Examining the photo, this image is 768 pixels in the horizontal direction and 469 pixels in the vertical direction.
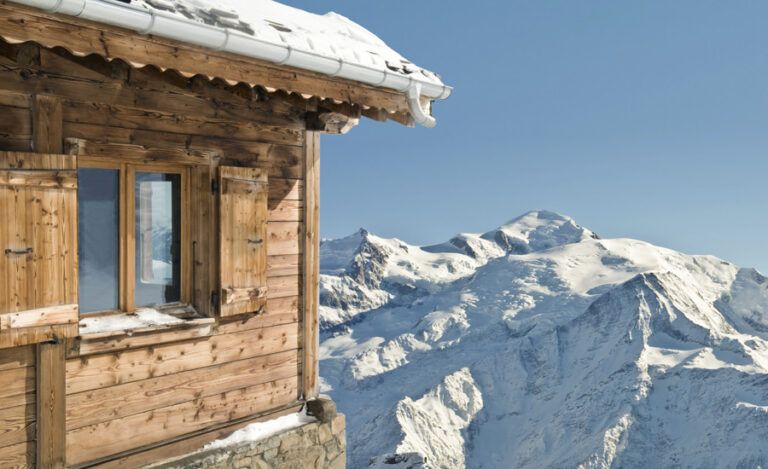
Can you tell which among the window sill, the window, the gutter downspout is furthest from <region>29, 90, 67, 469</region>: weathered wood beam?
the gutter downspout

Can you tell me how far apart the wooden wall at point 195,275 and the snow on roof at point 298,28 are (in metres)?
0.45

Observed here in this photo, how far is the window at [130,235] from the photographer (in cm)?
478

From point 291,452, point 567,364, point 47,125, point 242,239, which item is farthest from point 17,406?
point 567,364

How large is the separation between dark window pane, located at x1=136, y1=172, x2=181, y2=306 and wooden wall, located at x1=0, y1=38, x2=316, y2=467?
0.16 meters

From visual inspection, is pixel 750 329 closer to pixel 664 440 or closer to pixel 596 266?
pixel 596 266

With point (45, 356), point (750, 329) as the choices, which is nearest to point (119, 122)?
point (45, 356)

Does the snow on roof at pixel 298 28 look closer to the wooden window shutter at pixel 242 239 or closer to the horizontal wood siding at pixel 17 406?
the wooden window shutter at pixel 242 239

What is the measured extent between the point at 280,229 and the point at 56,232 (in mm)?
1993

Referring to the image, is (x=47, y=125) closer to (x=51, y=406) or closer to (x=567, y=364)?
(x=51, y=406)

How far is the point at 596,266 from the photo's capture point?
172500 mm

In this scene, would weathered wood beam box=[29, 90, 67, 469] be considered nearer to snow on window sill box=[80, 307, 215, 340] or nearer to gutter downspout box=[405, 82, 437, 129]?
snow on window sill box=[80, 307, 215, 340]

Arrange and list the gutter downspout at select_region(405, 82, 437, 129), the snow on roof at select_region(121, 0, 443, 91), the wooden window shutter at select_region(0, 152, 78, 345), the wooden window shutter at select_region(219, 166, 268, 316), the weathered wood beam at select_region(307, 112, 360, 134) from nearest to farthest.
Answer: the wooden window shutter at select_region(0, 152, 78, 345), the snow on roof at select_region(121, 0, 443, 91), the wooden window shutter at select_region(219, 166, 268, 316), the gutter downspout at select_region(405, 82, 437, 129), the weathered wood beam at select_region(307, 112, 360, 134)

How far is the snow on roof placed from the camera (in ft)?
14.6

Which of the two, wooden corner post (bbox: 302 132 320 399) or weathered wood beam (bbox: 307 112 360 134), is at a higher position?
weathered wood beam (bbox: 307 112 360 134)
